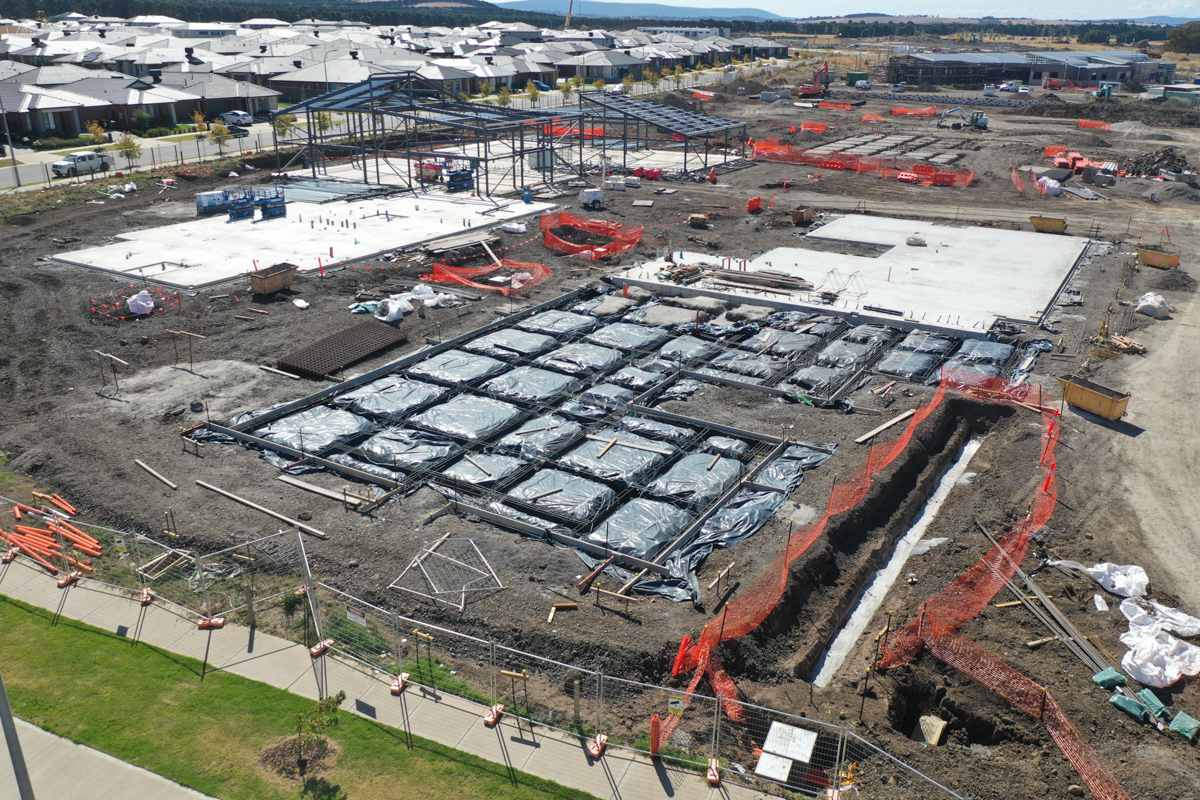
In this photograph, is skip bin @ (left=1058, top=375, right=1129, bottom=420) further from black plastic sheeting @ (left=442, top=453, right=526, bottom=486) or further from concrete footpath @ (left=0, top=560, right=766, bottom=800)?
concrete footpath @ (left=0, top=560, right=766, bottom=800)

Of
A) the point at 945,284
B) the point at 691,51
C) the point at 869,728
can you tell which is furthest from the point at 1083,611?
the point at 691,51

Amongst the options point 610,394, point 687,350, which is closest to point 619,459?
point 610,394

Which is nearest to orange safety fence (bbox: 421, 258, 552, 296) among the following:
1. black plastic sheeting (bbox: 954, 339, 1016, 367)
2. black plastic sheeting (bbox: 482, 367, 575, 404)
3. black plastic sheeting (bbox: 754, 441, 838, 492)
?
black plastic sheeting (bbox: 482, 367, 575, 404)

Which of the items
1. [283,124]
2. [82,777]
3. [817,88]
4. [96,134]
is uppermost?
[817,88]

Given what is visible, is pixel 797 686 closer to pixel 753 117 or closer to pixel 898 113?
pixel 753 117

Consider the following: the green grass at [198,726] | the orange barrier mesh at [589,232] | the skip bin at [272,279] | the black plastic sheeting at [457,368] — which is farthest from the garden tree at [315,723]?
the orange barrier mesh at [589,232]

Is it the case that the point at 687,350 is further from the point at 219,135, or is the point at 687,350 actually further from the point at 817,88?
the point at 817,88

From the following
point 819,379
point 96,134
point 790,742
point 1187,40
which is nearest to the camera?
point 790,742
